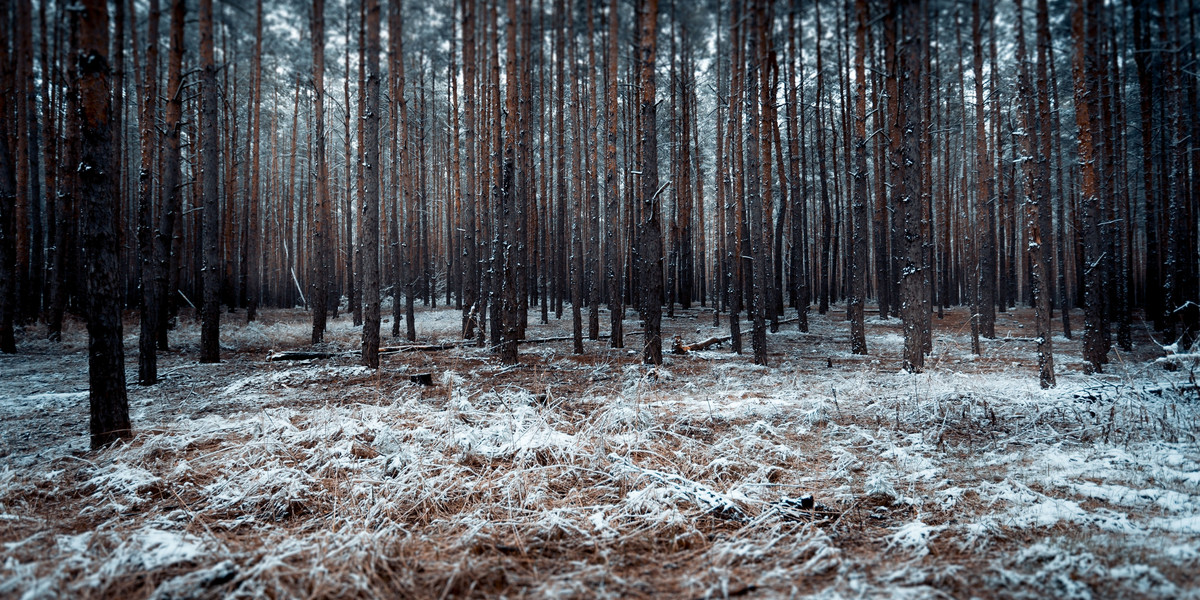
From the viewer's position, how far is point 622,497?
3.30m

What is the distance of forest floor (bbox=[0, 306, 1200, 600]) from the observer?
2346 millimetres

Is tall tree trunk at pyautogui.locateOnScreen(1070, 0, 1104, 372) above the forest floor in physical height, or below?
above

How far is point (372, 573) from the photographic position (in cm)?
235

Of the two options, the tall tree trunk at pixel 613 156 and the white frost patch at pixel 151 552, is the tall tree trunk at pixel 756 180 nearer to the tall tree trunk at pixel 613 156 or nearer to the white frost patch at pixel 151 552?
the tall tree trunk at pixel 613 156

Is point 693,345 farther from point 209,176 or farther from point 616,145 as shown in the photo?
point 209,176

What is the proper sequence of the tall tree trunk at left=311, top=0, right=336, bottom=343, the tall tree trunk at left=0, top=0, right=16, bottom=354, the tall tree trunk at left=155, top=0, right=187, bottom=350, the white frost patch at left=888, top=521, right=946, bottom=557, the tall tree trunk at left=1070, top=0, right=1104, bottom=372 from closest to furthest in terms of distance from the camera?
1. the white frost patch at left=888, top=521, right=946, bottom=557
2. the tall tree trunk at left=1070, top=0, right=1104, bottom=372
3. the tall tree trunk at left=155, top=0, right=187, bottom=350
4. the tall tree trunk at left=0, top=0, right=16, bottom=354
5. the tall tree trunk at left=311, top=0, right=336, bottom=343

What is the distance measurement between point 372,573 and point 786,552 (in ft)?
6.40

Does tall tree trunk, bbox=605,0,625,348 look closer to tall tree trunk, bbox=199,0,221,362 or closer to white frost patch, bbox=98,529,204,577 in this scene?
tall tree trunk, bbox=199,0,221,362

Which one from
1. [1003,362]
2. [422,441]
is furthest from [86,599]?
[1003,362]

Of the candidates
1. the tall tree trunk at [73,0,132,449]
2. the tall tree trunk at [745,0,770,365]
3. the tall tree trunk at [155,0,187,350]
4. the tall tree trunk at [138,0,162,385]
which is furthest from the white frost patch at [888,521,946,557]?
the tall tree trunk at [138,0,162,385]

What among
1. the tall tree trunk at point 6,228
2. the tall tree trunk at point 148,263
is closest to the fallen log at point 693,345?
the tall tree trunk at point 148,263

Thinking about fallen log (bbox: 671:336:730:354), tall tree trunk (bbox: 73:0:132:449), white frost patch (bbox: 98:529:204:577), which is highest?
tall tree trunk (bbox: 73:0:132:449)

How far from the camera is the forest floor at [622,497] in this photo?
92.4 inches

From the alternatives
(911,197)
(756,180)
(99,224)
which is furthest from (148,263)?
(911,197)
